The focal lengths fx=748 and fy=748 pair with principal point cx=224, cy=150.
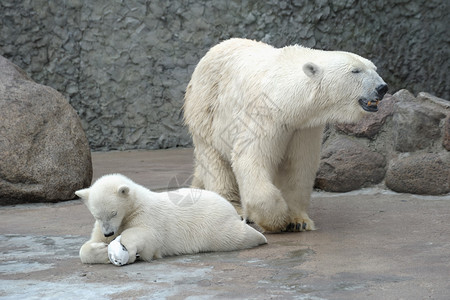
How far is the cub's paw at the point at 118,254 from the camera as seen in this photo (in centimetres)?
383

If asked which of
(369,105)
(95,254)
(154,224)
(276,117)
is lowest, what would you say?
(95,254)

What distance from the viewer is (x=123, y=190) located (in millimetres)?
3986

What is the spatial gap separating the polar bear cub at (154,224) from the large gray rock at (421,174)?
2023 millimetres

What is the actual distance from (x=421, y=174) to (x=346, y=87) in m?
1.66

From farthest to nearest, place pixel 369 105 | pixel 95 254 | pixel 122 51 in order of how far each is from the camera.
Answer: pixel 122 51 < pixel 369 105 < pixel 95 254

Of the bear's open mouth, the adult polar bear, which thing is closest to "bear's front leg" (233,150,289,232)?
the adult polar bear

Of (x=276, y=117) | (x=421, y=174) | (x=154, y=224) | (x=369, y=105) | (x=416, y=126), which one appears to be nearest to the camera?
(x=154, y=224)

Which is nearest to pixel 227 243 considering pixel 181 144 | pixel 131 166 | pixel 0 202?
pixel 0 202

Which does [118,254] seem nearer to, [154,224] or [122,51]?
[154,224]

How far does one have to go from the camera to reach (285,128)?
473 cm

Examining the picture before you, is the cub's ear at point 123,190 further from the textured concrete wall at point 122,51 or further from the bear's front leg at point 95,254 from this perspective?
the textured concrete wall at point 122,51

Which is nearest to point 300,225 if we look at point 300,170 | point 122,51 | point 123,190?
point 300,170

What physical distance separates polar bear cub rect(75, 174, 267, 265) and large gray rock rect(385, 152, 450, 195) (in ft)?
6.64

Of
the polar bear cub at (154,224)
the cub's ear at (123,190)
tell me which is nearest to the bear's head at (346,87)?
the polar bear cub at (154,224)
